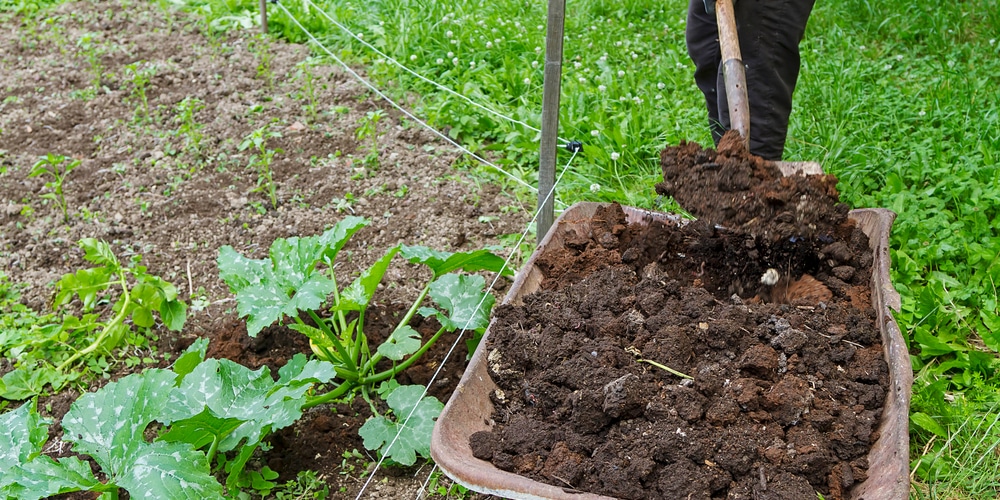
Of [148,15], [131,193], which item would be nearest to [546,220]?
[131,193]

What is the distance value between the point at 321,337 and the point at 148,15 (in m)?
4.39

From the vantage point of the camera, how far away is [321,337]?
241 cm

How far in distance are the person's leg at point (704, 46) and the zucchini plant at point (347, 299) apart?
1250mm

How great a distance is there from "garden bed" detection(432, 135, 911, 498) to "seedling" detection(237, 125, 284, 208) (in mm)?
1702

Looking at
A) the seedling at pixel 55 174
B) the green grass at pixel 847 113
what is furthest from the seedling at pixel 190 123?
the green grass at pixel 847 113

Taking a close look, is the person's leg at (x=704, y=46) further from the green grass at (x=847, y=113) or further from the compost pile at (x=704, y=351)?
the compost pile at (x=704, y=351)

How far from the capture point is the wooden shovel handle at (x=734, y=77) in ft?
7.72

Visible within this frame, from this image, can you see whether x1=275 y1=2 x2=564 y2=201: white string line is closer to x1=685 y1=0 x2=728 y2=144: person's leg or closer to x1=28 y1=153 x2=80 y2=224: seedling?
x1=685 y1=0 x2=728 y2=144: person's leg

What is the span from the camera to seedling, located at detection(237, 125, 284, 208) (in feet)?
11.8

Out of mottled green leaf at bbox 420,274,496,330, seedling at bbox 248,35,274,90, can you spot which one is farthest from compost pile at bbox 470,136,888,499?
seedling at bbox 248,35,274,90

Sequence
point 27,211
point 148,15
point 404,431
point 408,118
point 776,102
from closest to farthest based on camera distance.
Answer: point 404,431
point 776,102
point 27,211
point 408,118
point 148,15

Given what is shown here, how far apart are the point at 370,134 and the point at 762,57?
1979mm

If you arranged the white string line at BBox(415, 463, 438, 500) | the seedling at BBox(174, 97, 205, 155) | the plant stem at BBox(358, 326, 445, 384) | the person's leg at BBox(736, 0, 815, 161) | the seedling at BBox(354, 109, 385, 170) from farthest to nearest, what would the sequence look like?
the seedling at BBox(174, 97, 205, 155) → the seedling at BBox(354, 109, 385, 170) → the person's leg at BBox(736, 0, 815, 161) → the plant stem at BBox(358, 326, 445, 384) → the white string line at BBox(415, 463, 438, 500)

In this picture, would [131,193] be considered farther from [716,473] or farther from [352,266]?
[716,473]
